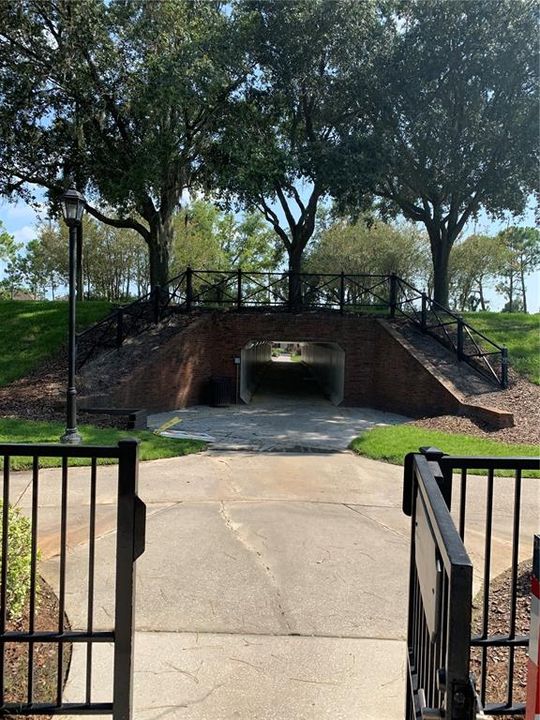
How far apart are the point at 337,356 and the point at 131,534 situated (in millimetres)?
17004

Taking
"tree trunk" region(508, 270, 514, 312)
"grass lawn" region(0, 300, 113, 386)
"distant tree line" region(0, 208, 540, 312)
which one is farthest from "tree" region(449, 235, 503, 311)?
"grass lawn" region(0, 300, 113, 386)

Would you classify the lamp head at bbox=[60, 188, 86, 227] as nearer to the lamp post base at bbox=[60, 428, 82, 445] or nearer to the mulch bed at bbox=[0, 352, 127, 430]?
the lamp post base at bbox=[60, 428, 82, 445]

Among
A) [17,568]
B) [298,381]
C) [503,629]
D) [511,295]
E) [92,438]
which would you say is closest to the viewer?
[17,568]

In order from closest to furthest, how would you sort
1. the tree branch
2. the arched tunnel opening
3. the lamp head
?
the lamp head < the arched tunnel opening < the tree branch

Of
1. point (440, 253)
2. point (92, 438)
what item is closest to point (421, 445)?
point (92, 438)

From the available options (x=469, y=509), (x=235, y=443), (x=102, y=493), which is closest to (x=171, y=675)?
(x=102, y=493)

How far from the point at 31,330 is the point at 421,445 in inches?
549

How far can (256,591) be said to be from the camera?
12.1ft

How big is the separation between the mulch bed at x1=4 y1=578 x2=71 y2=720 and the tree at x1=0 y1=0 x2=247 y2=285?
13.1m

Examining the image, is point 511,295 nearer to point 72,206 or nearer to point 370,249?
point 370,249

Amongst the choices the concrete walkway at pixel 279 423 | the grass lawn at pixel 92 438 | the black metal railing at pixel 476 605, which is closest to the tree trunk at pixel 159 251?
the concrete walkway at pixel 279 423

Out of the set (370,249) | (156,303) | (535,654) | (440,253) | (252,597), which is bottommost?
(252,597)

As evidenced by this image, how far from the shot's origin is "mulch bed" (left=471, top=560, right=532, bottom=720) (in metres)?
2.68

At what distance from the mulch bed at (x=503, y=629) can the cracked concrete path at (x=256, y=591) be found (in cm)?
39
